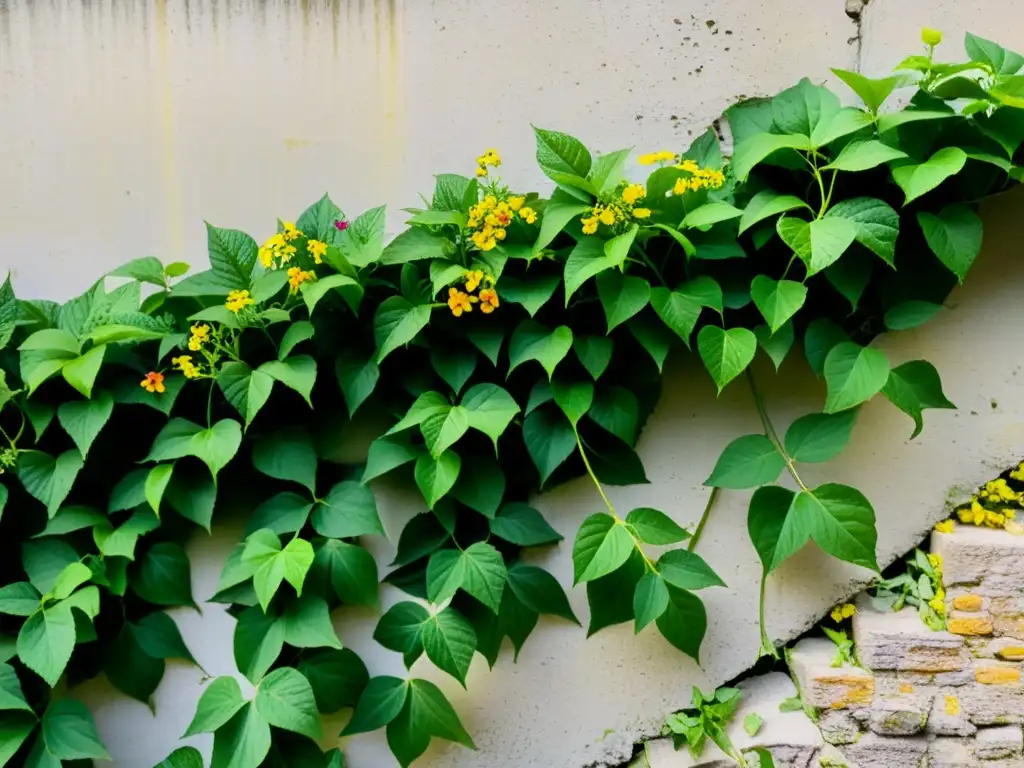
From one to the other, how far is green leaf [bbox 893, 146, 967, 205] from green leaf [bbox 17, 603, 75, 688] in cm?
158

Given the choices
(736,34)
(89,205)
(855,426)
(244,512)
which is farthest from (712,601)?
(89,205)

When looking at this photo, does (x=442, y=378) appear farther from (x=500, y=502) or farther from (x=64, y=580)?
(x=64, y=580)

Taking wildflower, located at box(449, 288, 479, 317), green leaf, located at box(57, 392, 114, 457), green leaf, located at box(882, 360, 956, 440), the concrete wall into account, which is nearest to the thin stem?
the concrete wall

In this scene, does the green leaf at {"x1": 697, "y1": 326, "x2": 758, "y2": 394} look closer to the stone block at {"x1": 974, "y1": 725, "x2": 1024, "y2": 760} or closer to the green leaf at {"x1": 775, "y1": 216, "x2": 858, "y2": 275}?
the green leaf at {"x1": 775, "y1": 216, "x2": 858, "y2": 275}

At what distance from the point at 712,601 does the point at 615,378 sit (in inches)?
18.4

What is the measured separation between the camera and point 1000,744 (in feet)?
4.46

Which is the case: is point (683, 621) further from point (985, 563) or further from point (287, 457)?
point (287, 457)

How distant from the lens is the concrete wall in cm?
141

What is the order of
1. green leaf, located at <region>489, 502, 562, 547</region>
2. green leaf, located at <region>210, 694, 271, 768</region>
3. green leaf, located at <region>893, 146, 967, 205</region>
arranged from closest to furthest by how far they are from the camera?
green leaf, located at <region>893, 146, 967, 205</region>, green leaf, located at <region>210, 694, 271, 768</region>, green leaf, located at <region>489, 502, 562, 547</region>

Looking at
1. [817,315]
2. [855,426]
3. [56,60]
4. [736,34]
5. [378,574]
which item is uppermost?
[736,34]

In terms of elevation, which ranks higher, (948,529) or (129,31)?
(129,31)

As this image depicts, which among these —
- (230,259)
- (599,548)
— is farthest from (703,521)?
(230,259)

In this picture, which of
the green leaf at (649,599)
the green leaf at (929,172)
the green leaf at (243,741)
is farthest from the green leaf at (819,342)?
the green leaf at (243,741)

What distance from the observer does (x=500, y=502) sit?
141 centimetres
